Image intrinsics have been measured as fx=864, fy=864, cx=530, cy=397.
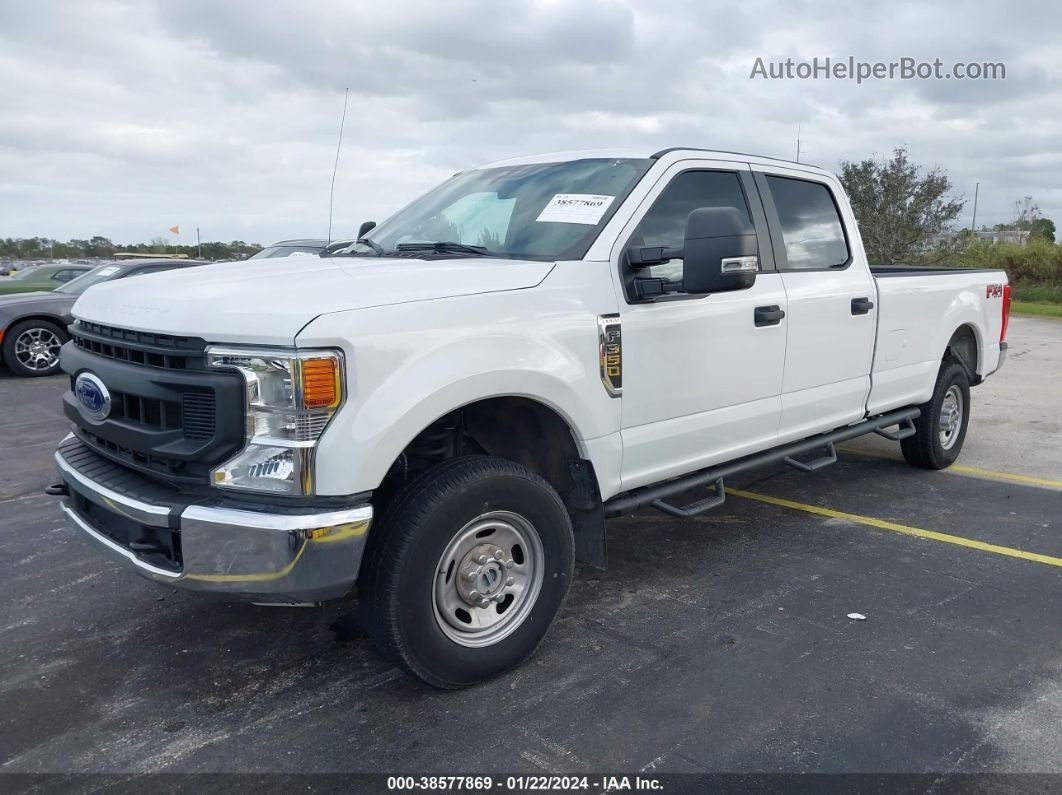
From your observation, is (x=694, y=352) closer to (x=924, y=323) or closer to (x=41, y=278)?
(x=924, y=323)

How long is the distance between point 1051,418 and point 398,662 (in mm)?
8006

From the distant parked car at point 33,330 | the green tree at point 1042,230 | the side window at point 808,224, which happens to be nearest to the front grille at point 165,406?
the side window at point 808,224

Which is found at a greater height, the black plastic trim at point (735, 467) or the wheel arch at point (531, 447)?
the wheel arch at point (531, 447)

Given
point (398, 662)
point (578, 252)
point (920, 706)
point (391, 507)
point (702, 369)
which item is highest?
point (578, 252)

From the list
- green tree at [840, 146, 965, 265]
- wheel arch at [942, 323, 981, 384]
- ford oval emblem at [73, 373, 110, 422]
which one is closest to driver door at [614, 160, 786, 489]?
ford oval emblem at [73, 373, 110, 422]

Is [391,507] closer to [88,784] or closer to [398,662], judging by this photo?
[398,662]

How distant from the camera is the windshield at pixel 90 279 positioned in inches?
450

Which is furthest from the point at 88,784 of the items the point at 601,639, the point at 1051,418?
the point at 1051,418

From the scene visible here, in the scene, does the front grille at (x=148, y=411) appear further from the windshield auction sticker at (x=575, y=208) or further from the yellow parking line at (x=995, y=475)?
the yellow parking line at (x=995, y=475)

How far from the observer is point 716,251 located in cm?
345

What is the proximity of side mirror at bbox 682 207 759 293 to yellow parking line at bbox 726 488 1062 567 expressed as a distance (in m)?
2.39

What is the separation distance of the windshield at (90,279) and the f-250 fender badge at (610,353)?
382 inches

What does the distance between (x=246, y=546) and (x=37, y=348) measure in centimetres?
981

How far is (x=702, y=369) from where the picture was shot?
4.02 metres
